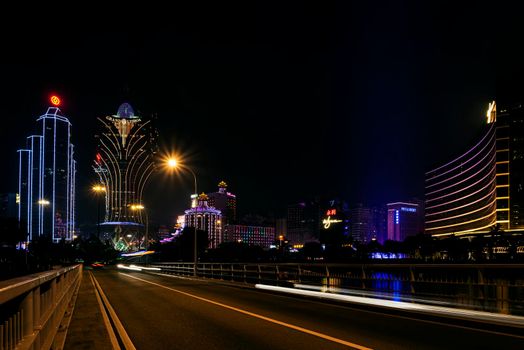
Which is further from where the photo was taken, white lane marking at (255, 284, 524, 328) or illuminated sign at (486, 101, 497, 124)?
illuminated sign at (486, 101, 497, 124)

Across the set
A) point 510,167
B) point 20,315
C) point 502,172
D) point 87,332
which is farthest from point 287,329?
point 502,172

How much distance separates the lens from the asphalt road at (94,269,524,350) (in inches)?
391

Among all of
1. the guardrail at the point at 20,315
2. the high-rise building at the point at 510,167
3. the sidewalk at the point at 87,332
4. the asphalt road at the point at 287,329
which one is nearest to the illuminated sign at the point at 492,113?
the high-rise building at the point at 510,167

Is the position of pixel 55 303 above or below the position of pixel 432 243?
above

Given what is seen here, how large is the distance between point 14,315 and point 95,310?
10.4 metres

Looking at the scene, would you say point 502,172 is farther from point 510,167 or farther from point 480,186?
point 480,186

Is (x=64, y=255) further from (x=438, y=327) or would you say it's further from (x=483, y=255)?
(x=438, y=327)

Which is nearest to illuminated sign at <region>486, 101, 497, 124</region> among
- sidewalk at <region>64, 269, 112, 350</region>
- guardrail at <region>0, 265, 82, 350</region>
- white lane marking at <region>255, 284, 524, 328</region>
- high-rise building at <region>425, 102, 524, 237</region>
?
high-rise building at <region>425, 102, 524, 237</region>

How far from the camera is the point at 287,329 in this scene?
11820 mm

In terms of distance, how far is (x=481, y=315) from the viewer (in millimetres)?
12695

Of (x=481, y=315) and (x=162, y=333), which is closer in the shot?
(x=162, y=333)

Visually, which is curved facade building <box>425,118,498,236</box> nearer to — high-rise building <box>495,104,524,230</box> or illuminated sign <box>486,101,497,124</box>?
illuminated sign <box>486,101,497,124</box>

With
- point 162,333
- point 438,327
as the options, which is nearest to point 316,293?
point 438,327

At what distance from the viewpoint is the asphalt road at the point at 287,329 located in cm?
993
